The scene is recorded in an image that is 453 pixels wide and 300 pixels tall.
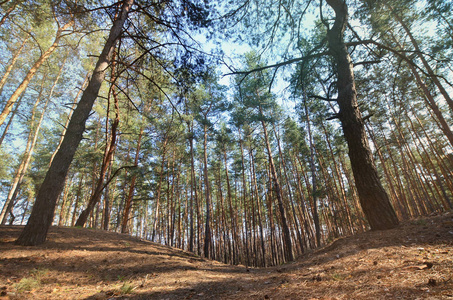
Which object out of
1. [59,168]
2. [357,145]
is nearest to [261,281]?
[357,145]

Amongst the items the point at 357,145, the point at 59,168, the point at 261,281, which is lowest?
the point at 261,281

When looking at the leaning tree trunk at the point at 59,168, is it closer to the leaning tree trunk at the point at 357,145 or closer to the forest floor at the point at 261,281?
the forest floor at the point at 261,281

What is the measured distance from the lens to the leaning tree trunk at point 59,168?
3932 mm

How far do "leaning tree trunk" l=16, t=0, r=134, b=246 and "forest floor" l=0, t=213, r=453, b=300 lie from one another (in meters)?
0.33

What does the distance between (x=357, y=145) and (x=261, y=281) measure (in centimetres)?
357

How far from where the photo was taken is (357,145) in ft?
13.8

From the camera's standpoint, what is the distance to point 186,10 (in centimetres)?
462

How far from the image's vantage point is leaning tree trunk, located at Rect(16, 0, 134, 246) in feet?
12.9

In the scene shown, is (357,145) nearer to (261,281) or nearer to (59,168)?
(261,281)

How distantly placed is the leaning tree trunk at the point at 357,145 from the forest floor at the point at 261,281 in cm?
36

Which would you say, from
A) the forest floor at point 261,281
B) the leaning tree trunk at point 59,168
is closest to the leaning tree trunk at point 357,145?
the forest floor at point 261,281

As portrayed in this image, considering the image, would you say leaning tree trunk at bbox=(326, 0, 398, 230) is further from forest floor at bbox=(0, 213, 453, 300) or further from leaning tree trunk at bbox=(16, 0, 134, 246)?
leaning tree trunk at bbox=(16, 0, 134, 246)

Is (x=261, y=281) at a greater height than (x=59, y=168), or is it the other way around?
(x=59, y=168)

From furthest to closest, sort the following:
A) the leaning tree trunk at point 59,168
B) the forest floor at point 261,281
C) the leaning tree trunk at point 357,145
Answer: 1. the leaning tree trunk at point 59,168
2. the leaning tree trunk at point 357,145
3. the forest floor at point 261,281
